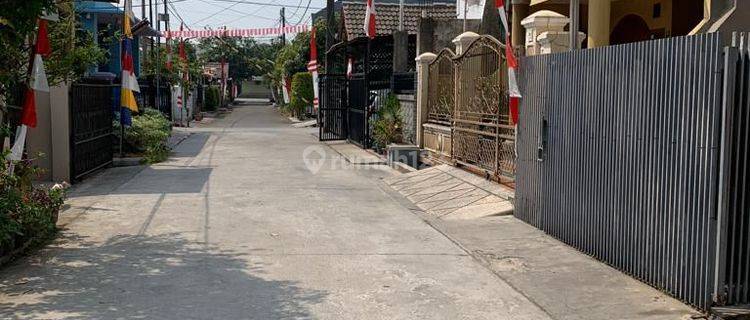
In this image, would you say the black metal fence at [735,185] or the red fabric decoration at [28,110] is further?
the red fabric decoration at [28,110]

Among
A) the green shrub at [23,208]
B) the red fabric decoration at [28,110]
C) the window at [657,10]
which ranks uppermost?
the window at [657,10]

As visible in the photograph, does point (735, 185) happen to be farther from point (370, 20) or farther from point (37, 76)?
point (370, 20)

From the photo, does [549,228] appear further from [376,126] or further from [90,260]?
[376,126]

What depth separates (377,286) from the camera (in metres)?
6.56

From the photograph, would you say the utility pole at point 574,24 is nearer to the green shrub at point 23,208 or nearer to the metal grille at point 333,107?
the green shrub at point 23,208

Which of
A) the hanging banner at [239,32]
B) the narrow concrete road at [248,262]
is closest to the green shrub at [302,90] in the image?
the hanging banner at [239,32]

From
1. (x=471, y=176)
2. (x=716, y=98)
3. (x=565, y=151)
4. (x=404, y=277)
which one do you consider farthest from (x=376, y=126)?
(x=716, y=98)

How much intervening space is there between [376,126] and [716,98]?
14.3 m

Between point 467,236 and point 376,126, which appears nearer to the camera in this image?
point 467,236

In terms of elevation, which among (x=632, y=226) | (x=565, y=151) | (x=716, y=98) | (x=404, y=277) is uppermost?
(x=716, y=98)

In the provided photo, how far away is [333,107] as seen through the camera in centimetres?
2525

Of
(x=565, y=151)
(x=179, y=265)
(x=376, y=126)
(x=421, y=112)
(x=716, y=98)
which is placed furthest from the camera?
(x=376, y=126)

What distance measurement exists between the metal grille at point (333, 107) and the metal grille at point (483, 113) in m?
10.5

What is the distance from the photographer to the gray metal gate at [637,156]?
550 centimetres
